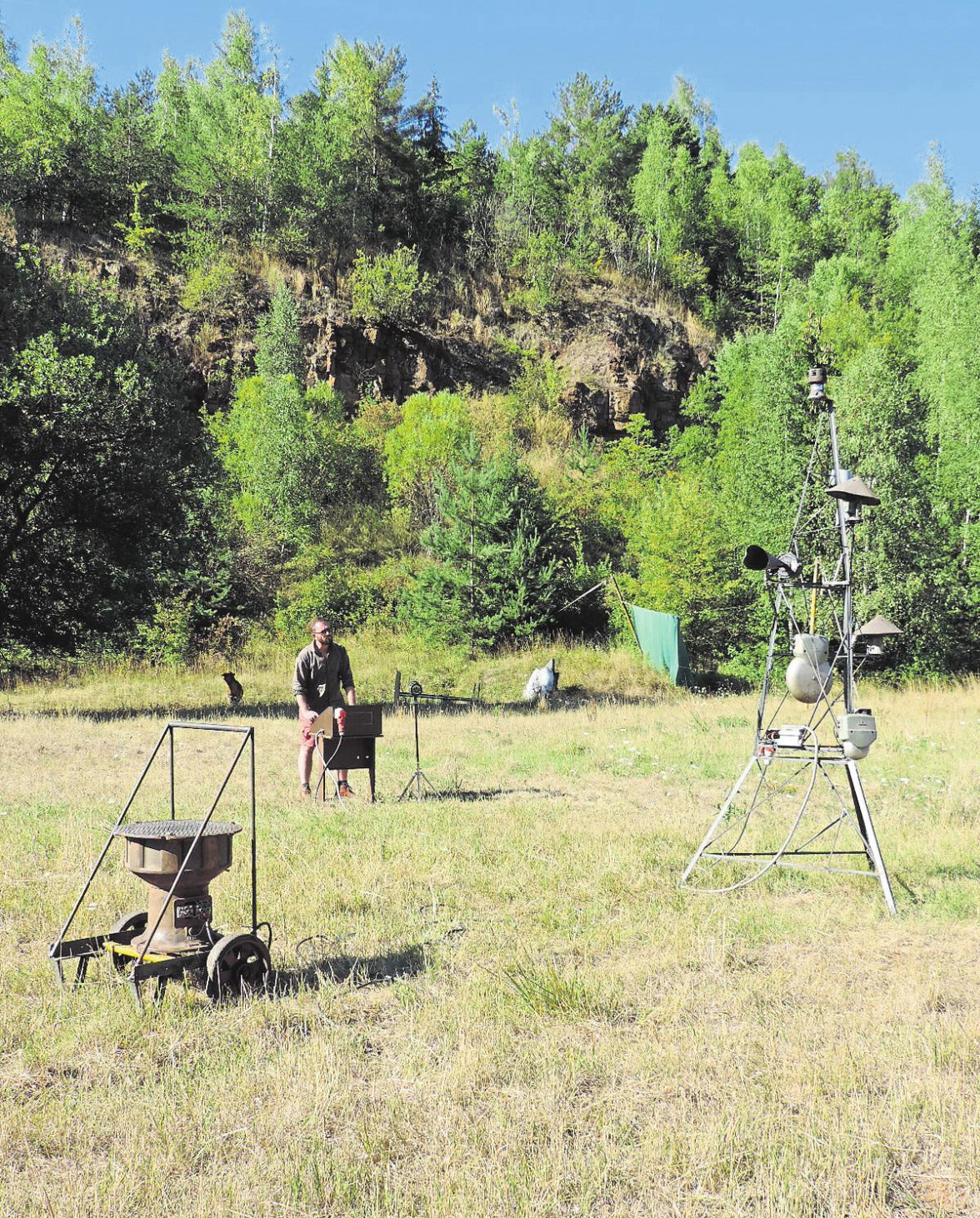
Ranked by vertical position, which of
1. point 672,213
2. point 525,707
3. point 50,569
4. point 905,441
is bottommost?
point 525,707

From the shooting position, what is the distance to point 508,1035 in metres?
4.75

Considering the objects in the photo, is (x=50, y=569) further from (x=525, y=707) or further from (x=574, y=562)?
(x=574, y=562)

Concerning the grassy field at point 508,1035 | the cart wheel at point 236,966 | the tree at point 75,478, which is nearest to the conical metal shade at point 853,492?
the grassy field at point 508,1035

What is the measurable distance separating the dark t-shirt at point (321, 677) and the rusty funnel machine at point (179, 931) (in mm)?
5858

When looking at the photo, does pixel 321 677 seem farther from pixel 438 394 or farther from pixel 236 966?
pixel 438 394

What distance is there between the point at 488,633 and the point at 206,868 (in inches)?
937

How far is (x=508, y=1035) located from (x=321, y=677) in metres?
7.19

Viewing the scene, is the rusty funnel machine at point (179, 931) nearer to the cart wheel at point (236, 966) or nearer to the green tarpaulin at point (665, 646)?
the cart wheel at point (236, 966)

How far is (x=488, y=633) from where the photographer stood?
2897 cm

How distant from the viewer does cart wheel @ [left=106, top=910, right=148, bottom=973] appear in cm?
553

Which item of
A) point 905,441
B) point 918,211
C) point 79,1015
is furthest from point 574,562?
point 79,1015

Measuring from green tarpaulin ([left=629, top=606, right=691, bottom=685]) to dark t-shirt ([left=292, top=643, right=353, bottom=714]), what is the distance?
15.9m

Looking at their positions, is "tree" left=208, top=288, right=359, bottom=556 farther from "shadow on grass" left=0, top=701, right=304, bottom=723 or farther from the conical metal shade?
the conical metal shade

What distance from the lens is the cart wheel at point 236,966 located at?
203 inches
